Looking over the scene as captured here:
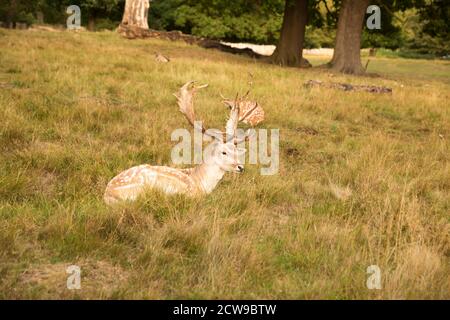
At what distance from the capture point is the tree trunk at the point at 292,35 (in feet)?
76.2

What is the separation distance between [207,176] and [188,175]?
223 millimetres

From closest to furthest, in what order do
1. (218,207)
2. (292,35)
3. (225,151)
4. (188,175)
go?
1. (218,207)
2. (225,151)
3. (188,175)
4. (292,35)

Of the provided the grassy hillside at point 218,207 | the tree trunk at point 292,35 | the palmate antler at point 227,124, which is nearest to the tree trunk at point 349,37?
the tree trunk at point 292,35

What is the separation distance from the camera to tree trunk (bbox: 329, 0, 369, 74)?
2119cm

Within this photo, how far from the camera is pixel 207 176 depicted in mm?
5828

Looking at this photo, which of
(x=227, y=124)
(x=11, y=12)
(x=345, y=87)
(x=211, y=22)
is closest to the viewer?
(x=227, y=124)

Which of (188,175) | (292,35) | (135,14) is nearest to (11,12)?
(135,14)

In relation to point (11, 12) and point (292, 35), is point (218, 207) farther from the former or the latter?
point (11, 12)

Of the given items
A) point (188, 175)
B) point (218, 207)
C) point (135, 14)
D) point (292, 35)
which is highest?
point (135, 14)

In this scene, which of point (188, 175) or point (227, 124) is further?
point (227, 124)

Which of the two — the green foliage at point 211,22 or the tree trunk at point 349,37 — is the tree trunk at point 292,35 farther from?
the green foliage at point 211,22

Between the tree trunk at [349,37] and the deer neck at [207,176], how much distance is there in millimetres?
16624
